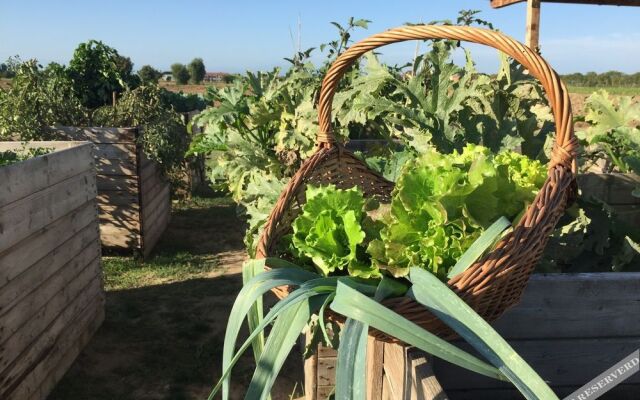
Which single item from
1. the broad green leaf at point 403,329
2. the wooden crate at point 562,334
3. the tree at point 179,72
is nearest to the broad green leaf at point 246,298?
the broad green leaf at point 403,329

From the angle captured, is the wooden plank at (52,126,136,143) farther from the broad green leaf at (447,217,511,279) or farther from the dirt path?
the broad green leaf at (447,217,511,279)

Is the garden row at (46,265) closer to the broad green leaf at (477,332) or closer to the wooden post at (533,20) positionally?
the broad green leaf at (477,332)

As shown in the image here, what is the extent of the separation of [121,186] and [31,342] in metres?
2.51

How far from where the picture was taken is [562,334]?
1.38 metres

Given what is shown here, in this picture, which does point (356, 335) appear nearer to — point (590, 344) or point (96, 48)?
point (590, 344)

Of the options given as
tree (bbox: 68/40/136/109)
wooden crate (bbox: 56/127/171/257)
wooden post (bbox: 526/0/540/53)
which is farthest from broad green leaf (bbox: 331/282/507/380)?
tree (bbox: 68/40/136/109)

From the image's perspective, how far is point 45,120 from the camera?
5.23m

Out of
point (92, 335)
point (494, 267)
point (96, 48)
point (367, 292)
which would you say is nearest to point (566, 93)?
point (494, 267)

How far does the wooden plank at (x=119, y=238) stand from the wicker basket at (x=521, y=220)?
13.6ft

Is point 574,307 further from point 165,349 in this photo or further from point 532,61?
point 165,349

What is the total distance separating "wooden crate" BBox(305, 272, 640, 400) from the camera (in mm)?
1332

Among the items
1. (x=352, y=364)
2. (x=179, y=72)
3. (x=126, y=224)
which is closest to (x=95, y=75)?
(x=126, y=224)

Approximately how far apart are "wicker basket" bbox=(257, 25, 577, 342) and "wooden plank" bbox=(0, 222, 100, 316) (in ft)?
6.31

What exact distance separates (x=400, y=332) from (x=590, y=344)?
0.81m
